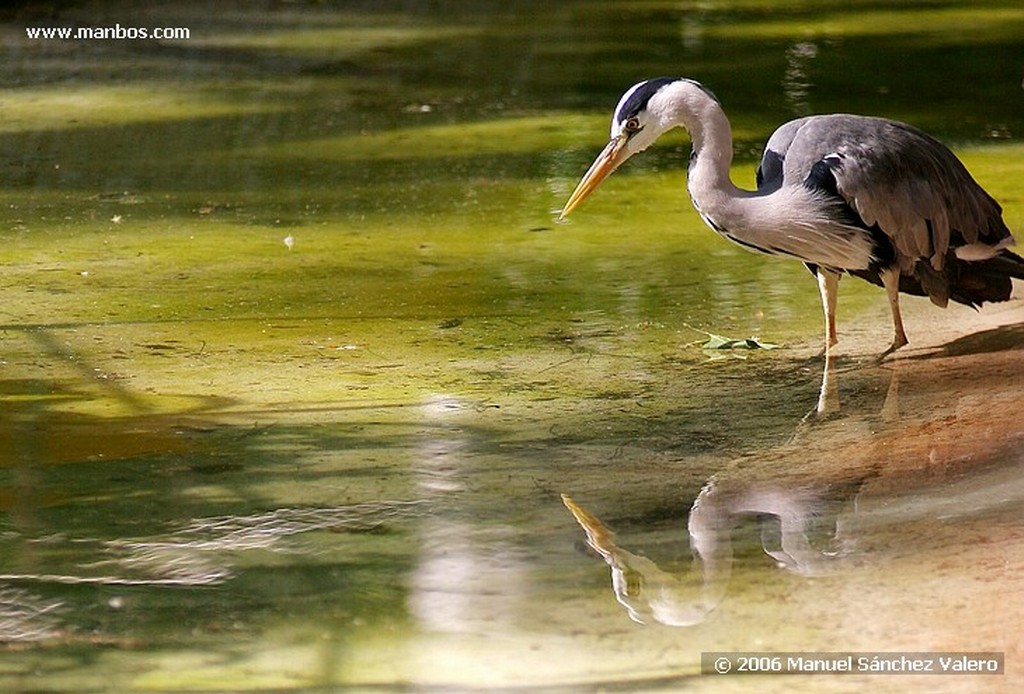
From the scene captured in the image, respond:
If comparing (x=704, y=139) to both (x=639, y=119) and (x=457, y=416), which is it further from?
(x=457, y=416)

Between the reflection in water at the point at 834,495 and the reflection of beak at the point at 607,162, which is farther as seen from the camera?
the reflection of beak at the point at 607,162

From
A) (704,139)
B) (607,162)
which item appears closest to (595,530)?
(704,139)

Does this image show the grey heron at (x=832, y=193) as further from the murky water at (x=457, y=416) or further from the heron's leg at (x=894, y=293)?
the murky water at (x=457, y=416)

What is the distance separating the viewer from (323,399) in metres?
5.16

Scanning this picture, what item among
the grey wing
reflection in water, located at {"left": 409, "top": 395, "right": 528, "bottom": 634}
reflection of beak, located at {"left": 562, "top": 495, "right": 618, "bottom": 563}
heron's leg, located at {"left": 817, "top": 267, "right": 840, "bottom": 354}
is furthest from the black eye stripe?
reflection of beak, located at {"left": 562, "top": 495, "right": 618, "bottom": 563}

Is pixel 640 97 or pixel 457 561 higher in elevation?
pixel 640 97

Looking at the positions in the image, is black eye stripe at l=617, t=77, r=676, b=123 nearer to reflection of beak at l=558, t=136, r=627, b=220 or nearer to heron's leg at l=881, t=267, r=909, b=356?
reflection of beak at l=558, t=136, r=627, b=220

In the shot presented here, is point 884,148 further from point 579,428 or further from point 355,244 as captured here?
point 355,244

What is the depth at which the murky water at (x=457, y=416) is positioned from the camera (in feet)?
12.0

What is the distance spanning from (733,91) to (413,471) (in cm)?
528

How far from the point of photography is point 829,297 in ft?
18.2

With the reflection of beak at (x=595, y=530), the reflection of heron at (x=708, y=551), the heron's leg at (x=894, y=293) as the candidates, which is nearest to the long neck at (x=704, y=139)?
the heron's leg at (x=894, y=293)

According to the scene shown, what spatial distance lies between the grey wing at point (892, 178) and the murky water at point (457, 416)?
0.37 meters

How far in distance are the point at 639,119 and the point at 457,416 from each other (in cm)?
107
